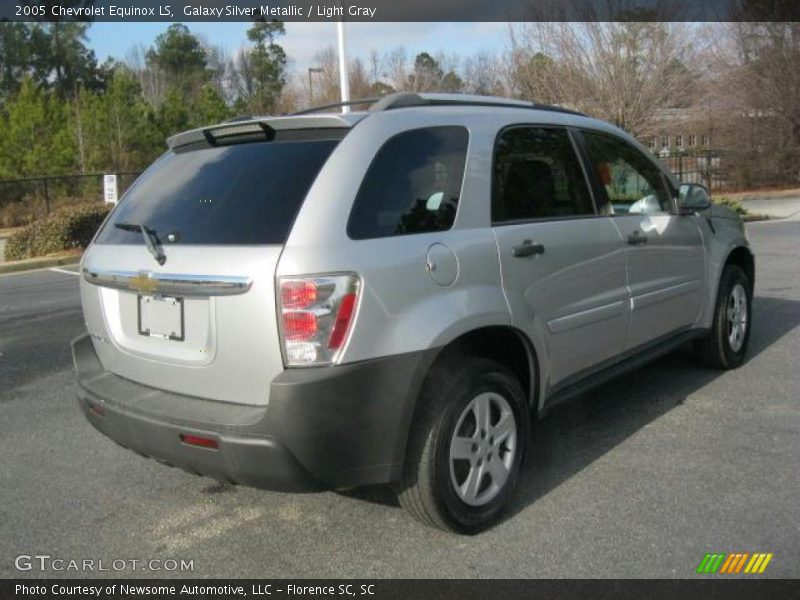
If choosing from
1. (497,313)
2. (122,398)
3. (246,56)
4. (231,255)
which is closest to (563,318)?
(497,313)

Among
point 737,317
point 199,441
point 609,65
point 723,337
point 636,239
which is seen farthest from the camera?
point 609,65

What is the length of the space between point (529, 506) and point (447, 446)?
0.71 meters

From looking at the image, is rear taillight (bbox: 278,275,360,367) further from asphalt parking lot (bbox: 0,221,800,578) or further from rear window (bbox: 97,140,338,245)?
asphalt parking lot (bbox: 0,221,800,578)

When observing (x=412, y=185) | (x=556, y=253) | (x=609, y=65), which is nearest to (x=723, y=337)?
(x=556, y=253)

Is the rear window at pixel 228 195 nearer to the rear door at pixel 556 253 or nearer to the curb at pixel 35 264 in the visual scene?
the rear door at pixel 556 253

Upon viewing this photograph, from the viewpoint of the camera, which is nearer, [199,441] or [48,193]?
[199,441]

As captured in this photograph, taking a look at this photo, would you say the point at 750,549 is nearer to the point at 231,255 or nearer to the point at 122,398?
the point at 231,255

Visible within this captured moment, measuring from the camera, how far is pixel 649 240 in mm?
4426

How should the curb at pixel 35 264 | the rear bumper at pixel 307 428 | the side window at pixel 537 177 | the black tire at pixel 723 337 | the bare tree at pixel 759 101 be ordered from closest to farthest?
the rear bumper at pixel 307 428 < the side window at pixel 537 177 < the black tire at pixel 723 337 < the curb at pixel 35 264 < the bare tree at pixel 759 101

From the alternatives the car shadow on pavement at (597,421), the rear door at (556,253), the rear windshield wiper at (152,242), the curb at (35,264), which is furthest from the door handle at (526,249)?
the curb at (35,264)

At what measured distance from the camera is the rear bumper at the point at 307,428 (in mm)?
2707

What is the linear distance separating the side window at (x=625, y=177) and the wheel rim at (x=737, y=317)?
Answer: 1.10 meters

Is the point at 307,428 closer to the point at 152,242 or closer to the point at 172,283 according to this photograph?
the point at 172,283

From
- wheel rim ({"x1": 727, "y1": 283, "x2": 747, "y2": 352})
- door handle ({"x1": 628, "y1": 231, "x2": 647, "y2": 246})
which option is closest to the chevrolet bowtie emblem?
door handle ({"x1": 628, "y1": 231, "x2": 647, "y2": 246})
